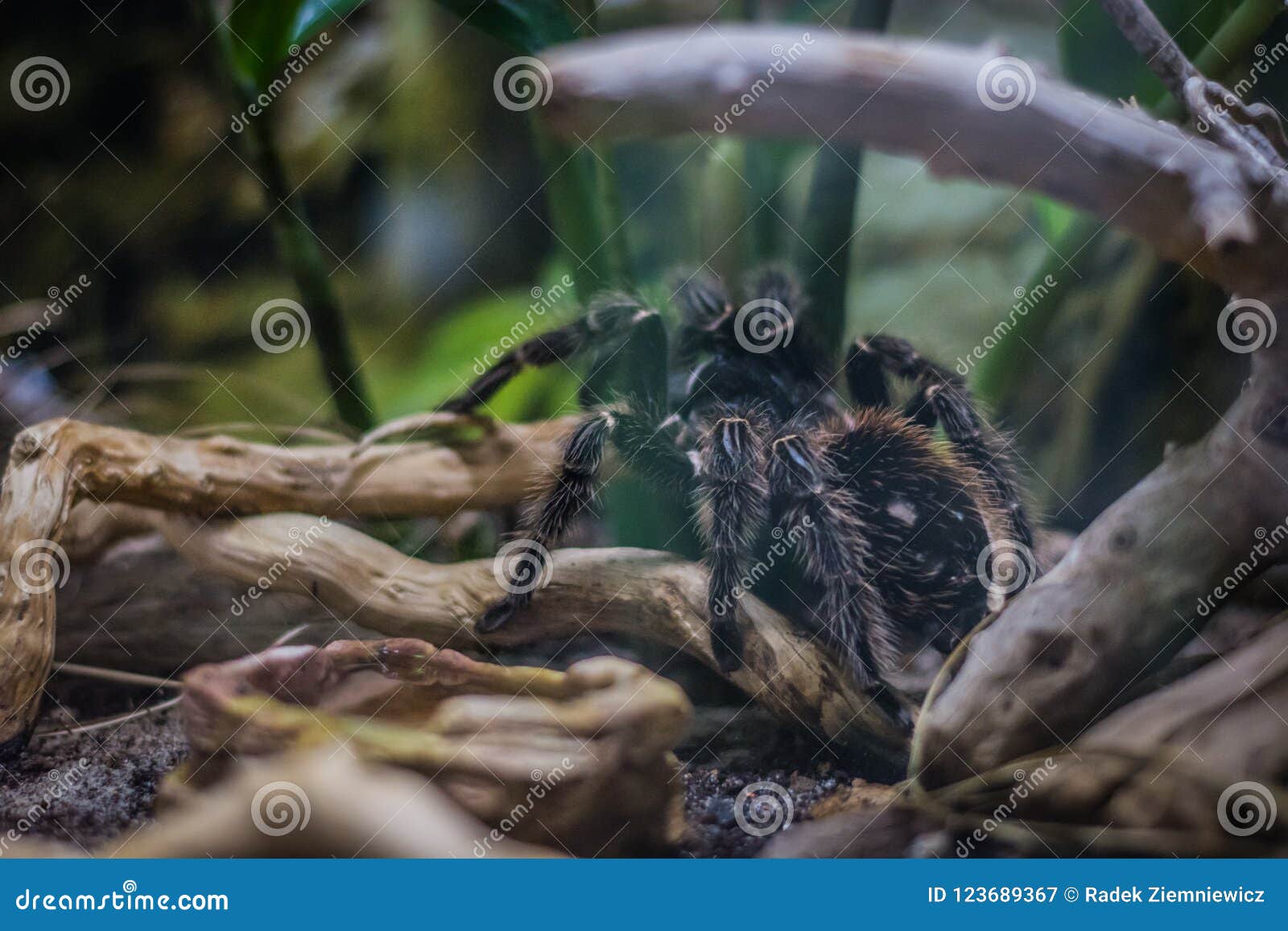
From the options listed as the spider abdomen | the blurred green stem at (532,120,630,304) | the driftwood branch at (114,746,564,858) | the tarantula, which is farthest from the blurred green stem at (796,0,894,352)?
the driftwood branch at (114,746,564,858)

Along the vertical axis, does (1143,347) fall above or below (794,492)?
above

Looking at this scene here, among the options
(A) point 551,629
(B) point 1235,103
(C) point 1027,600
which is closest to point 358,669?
(A) point 551,629

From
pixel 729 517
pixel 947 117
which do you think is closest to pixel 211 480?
pixel 729 517

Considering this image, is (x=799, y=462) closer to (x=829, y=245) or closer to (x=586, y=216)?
(x=829, y=245)

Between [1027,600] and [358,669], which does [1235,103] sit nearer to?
[1027,600]

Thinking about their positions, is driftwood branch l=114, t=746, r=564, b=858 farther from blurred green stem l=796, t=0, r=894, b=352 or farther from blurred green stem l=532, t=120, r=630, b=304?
blurred green stem l=796, t=0, r=894, b=352

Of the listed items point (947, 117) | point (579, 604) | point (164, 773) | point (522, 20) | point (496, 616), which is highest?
point (947, 117)
